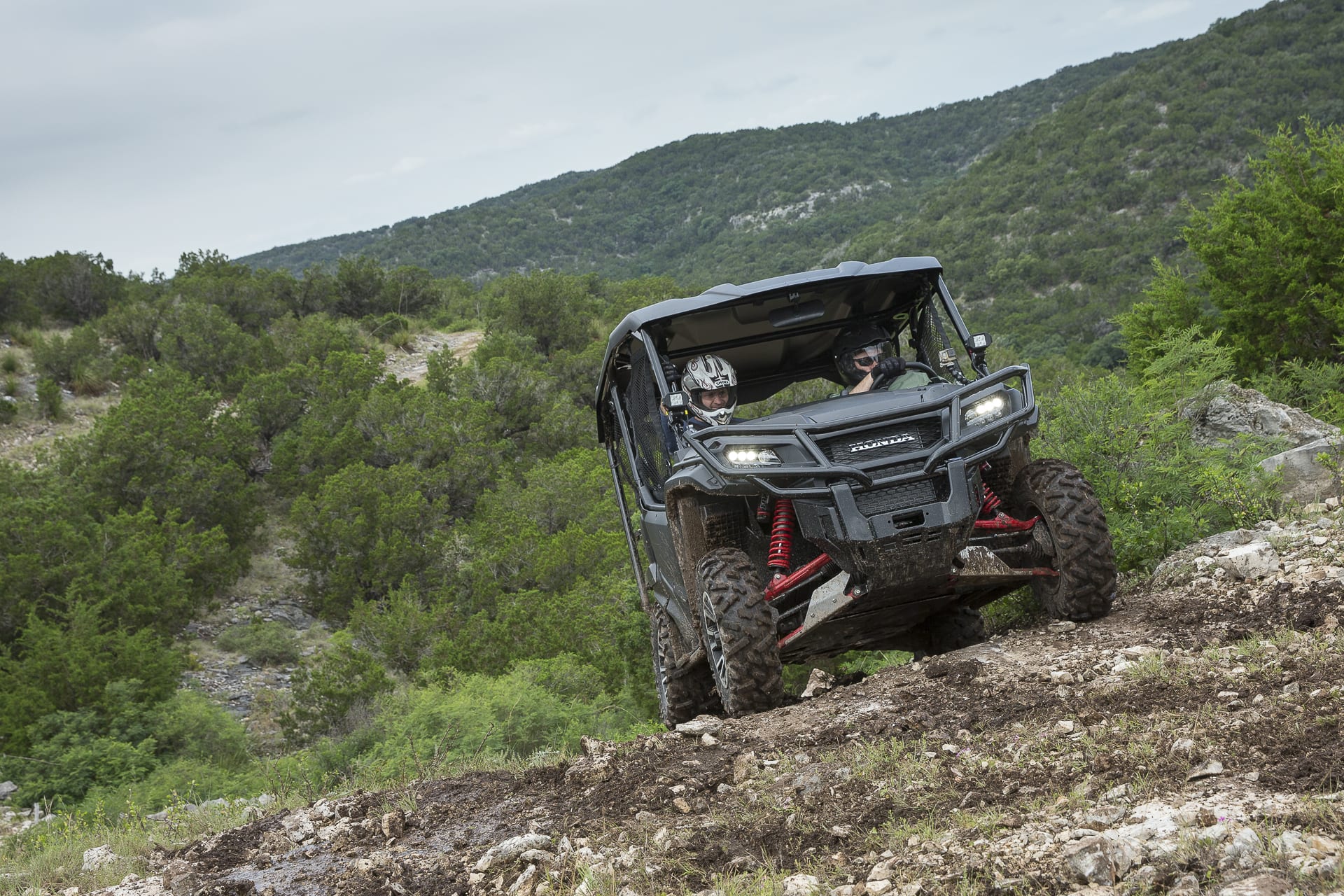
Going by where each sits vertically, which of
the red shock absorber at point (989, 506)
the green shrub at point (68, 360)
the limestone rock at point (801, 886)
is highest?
the green shrub at point (68, 360)

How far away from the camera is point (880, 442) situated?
214 inches

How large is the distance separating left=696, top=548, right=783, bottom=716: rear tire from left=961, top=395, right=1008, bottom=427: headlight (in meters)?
1.34

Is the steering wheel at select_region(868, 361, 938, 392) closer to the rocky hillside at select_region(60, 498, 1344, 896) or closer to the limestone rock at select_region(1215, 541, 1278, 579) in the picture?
the rocky hillside at select_region(60, 498, 1344, 896)

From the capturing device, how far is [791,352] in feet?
25.9

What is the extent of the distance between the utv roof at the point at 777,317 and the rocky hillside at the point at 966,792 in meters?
2.29

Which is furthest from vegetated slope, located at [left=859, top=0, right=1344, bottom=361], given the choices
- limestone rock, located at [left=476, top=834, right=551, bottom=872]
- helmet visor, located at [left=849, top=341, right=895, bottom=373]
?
limestone rock, located at [left=476, top=834, right=551, bottom=872]

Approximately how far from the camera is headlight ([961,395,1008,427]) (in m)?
5.56

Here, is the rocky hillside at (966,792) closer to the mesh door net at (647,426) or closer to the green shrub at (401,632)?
the mesh door net at (647,426)

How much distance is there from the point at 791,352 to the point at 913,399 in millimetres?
2247

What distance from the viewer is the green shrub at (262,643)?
19278mm

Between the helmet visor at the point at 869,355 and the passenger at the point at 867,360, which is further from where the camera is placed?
the helmet visor at the point at 869,355

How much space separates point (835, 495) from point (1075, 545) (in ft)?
4.98

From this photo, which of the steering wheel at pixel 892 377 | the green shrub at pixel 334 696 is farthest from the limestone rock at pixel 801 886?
the green shrub at pixel 334 696

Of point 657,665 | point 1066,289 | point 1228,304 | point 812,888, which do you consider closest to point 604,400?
point 657,665
